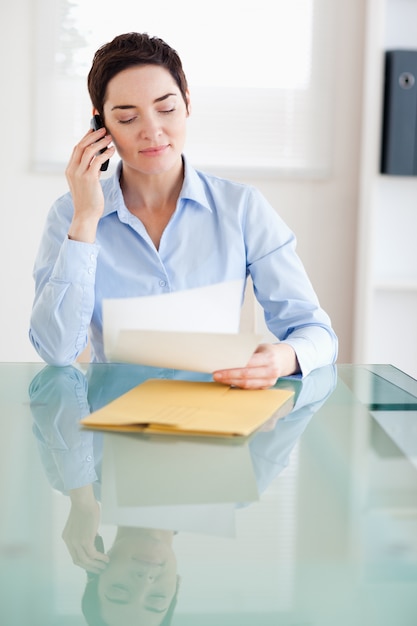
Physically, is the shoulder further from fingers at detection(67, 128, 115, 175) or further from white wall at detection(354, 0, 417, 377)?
white wall at detection(354, 0, 417, 377)

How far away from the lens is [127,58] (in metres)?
1.81

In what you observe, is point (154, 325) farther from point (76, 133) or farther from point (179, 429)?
point (76, 133)

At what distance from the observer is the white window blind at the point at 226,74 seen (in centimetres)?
357

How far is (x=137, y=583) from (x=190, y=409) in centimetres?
53

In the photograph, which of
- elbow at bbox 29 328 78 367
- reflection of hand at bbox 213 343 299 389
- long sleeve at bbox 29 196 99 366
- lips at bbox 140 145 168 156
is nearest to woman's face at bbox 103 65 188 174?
lips at bbox 140 145 168 156

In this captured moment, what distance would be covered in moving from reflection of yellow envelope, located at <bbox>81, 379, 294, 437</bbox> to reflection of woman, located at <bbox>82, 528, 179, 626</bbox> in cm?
36

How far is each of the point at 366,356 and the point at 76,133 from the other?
1.51 metres

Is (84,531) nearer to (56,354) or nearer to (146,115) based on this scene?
(56,354)

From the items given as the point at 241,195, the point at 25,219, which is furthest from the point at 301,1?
the point at 241,195

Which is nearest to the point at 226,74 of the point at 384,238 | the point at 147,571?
the point at 384,238

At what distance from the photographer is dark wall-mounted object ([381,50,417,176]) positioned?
334cm

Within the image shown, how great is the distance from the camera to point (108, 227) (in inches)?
74.9

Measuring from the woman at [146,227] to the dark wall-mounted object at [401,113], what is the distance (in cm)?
159

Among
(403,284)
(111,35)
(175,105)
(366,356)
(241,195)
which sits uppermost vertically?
(111,35)
